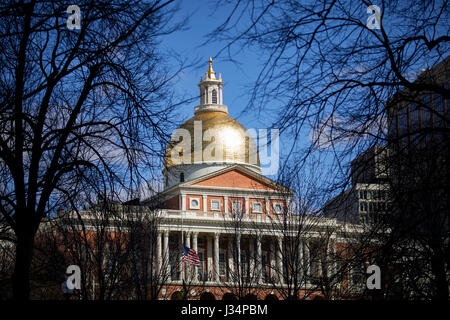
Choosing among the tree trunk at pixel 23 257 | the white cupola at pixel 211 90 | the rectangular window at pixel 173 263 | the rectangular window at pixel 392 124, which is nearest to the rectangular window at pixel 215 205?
the rectangular window at pixel 173 263

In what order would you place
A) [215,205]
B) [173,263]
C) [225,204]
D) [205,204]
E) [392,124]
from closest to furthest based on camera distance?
1. [392,124]
2. [173,263]
3. [225,204]
4. [205,204]
5. [215,205]

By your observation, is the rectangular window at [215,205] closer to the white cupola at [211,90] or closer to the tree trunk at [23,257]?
the white cupola at [211,90]

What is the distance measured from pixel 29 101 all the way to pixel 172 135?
7.69 ft

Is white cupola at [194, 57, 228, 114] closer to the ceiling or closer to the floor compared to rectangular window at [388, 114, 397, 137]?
closer to the ceiling

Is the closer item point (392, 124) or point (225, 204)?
point (392, 124)

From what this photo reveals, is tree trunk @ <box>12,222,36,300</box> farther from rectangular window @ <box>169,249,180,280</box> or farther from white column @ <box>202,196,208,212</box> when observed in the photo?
white column @ <box>202,196,208,212</box>

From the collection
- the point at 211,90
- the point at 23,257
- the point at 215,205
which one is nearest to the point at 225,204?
the point at 215,205

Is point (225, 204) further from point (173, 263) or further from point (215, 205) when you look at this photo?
point (173, 263)

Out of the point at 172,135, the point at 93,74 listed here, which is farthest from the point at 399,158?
the point at 93,74


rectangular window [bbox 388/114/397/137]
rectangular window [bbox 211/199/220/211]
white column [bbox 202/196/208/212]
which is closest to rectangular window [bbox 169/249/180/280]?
white column [bbox 202/196/208/212]

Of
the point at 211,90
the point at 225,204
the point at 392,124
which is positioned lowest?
the point at 392,124

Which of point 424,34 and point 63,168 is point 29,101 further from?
point 424,34

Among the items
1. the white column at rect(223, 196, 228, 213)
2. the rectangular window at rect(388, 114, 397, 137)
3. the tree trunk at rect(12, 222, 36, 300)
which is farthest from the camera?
the white column at rect(223, 196, 228, 213)

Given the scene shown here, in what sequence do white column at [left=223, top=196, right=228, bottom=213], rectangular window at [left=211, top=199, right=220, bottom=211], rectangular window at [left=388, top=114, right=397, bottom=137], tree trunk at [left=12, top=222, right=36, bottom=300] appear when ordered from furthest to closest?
1. rectangular window at [left=211, top=199, right=220, bottom=211]
2. white column at [left=223, top=196, right=228, bottom=213]
3. tree trunk at [left=12, top=222, right=36, bottom=300]
4. rectangular window at [left=388, top=114, right=397, bottom=137]
